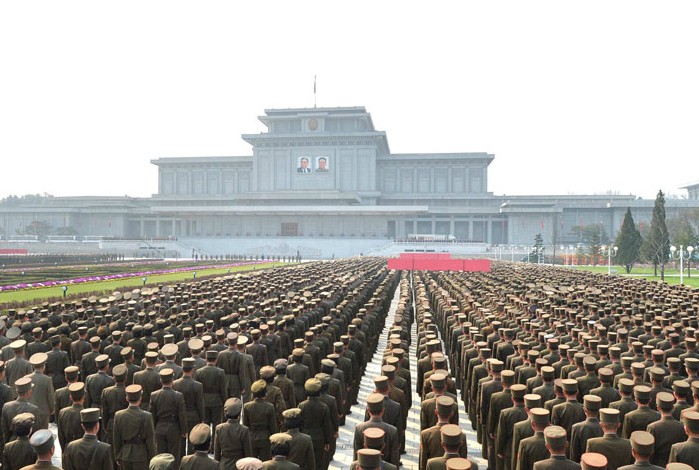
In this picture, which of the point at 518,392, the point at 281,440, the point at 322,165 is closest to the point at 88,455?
the point at 281,440

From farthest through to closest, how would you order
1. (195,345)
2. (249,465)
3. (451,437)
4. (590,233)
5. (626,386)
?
(590,233), (195,345), (626,386), (451,437), (249,465)

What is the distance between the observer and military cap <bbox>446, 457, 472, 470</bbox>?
4036mm

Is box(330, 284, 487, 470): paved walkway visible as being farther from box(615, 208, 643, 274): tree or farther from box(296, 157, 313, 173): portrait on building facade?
box(296, 157, 313, 173): portrait on building facade

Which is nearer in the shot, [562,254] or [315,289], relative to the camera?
[315,289]

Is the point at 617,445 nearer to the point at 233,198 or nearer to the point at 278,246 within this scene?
the point at 278,246

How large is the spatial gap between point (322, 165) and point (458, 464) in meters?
91.5

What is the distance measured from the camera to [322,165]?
94.4 metres

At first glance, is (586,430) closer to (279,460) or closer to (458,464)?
(458,464)

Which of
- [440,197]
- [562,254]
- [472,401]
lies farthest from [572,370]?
[440,197]

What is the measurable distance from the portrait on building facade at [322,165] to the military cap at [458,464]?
299 feet

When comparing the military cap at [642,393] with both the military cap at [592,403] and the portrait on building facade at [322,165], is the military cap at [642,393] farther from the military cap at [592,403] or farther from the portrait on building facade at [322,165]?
the portrait on building facade at [322,165]

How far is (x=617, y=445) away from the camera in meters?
4.93

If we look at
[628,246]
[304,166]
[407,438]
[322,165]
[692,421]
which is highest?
[322,165]

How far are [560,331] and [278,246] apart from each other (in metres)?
65.7
